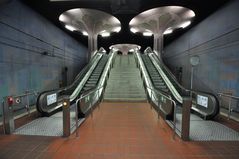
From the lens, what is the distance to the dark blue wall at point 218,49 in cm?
551

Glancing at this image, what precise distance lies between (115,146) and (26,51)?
6037 mm

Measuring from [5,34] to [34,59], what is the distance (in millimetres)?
1848

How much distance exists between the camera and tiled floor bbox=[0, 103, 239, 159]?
7.87 feet

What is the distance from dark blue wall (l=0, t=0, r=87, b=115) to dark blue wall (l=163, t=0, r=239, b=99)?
892cm

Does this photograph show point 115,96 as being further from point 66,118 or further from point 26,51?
point 26,51

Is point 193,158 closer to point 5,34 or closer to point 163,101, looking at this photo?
point 163,101

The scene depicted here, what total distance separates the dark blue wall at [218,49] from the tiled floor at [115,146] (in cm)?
403

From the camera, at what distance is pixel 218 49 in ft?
21.5

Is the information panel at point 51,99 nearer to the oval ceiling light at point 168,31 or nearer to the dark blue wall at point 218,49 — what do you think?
the dark blue wall at point 218,49

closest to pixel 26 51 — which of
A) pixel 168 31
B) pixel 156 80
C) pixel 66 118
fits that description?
pixel 66 118

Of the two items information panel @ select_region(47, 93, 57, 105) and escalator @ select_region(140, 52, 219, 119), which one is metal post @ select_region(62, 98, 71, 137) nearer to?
information panel @ select_region(47, 93, 57, 105)

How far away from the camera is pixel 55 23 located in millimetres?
8742

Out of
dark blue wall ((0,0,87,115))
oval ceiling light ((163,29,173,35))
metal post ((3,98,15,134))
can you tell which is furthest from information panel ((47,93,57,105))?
oval ceiling light ((163,29,173,35))

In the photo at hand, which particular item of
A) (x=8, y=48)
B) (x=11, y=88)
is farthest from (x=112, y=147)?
(x=8, y=48)
